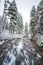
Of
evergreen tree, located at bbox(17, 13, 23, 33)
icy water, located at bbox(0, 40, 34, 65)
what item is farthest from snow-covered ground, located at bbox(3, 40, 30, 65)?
evergreen tree, located at bbox(17, 13, 23, 33)

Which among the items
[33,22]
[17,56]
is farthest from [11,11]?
[17,56]

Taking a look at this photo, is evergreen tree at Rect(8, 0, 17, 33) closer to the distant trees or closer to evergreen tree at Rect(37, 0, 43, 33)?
the distant trees

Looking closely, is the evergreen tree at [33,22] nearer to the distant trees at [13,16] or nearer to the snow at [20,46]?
the distant trees at [13,16]

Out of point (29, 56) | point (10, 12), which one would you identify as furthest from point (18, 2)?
point (29, 56)

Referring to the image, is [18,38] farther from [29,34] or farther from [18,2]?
[18,2]

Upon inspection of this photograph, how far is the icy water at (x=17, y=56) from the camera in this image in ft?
12.6

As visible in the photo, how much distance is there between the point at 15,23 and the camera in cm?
444

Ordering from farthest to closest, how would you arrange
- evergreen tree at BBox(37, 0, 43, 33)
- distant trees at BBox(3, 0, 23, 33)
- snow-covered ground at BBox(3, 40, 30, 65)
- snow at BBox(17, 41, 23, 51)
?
evergreen tree at BBox(37, 0, 43, 33), distant trees at BBox(3, 0, 23, 33), snow at BBox(17, 41, 23, 51), snow-covered ground at BBox(3, 40, 30, 65)

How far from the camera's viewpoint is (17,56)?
393 centimetres

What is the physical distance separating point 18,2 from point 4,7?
54cm

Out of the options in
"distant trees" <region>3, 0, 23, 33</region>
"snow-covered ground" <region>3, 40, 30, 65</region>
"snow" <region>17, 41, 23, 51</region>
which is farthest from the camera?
"distant trees" <region>3, 0, 23, 33</region>

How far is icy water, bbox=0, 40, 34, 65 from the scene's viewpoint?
385cm

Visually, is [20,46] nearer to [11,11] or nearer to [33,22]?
[33,22]

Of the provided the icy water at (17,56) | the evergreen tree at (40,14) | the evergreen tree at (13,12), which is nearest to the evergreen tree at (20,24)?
the evergreen tree at (13,12)
